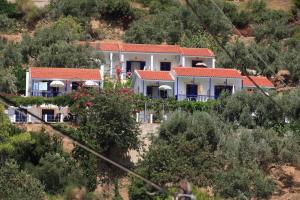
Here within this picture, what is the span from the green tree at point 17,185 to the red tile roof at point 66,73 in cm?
1202

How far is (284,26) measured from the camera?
66.1 meters

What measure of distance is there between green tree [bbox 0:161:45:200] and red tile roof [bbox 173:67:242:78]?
49.5ft

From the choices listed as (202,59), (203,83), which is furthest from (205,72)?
(202,59)

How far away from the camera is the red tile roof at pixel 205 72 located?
47500mm

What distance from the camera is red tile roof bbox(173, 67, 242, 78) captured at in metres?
47.5

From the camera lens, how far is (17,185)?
108 feet

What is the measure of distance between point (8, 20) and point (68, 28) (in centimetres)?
792

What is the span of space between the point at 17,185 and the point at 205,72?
1748 cm

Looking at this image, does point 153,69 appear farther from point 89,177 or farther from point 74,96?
point 89,177

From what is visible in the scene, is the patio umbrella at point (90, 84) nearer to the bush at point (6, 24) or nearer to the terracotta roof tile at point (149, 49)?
the terracotta roof tile at point (149, 49)

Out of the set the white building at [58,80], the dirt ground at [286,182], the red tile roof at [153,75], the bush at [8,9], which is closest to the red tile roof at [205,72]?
the red tile roof at [153,75]

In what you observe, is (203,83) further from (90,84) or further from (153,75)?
(90,84)

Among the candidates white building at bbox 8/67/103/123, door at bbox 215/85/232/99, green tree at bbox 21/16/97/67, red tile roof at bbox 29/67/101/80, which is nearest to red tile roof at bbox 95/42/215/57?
green tree at bbox 21/16/97/67

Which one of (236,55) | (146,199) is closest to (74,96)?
(146,199)
